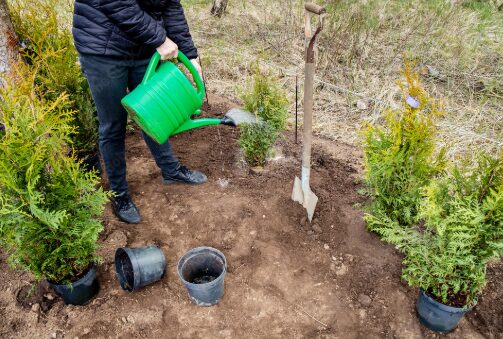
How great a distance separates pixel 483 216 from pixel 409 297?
0.87 meters

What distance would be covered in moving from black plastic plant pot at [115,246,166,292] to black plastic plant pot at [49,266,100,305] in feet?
0.55

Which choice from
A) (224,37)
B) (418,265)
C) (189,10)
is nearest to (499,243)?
(418,265)

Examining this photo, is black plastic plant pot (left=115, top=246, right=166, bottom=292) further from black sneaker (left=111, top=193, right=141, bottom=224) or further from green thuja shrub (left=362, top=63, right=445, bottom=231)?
green thuja shrub (left=362, top=63, right=445, bottom=231)

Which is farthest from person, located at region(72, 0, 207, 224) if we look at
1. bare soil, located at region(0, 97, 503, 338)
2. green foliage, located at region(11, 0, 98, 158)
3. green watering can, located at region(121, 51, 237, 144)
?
green foliage, located at region(11, 0, 98, 158)

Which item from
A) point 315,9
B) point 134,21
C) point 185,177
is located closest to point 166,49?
point 134,21

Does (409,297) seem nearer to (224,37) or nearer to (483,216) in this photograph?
(483,216)

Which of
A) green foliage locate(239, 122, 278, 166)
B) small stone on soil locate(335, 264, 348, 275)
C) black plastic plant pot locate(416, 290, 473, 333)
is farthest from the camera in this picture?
green foliage locate(239, 122, 278, 166)

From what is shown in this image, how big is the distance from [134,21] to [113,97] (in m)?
0.58

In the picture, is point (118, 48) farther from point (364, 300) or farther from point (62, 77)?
point (364, 300)

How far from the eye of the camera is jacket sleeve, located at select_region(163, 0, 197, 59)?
2.85 m

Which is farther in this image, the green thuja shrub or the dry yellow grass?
the dry yellow grass

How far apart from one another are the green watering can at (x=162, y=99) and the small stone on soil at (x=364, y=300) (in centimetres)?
177

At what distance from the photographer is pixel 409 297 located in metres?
2.63

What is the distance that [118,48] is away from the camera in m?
2.57
